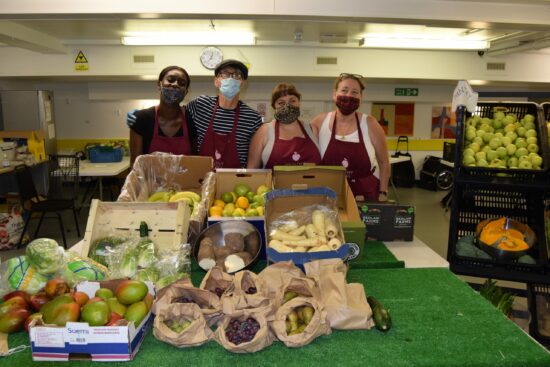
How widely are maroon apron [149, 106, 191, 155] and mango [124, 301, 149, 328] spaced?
5.57 feet

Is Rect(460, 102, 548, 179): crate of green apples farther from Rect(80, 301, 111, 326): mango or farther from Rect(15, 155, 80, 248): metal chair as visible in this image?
Rect(15, 155, 80, 248): metal chair

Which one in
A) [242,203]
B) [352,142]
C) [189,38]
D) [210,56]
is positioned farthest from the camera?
[210,56]

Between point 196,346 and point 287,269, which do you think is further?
point 287,269

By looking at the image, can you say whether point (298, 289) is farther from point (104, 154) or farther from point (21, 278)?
point (104, 154)

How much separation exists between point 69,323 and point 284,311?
0.69 meters

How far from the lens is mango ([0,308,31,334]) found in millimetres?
1428

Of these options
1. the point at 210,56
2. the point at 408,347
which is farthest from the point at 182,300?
the point at 210,56

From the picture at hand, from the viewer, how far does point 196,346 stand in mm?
1388

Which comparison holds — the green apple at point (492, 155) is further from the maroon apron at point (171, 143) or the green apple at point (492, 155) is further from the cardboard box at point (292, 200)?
the maroon apron at point (171, 143)

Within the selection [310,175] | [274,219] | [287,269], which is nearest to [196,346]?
[287,269]

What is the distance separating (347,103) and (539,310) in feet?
5.78

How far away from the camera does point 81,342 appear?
1277 mm

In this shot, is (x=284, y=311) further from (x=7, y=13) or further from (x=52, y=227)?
(x=52, y=227)

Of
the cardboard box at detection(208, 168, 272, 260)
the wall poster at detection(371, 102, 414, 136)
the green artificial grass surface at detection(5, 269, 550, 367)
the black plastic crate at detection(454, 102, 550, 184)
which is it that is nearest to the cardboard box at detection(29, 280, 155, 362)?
the green artificial grass surface at detection(5, 269, 550, 367)
